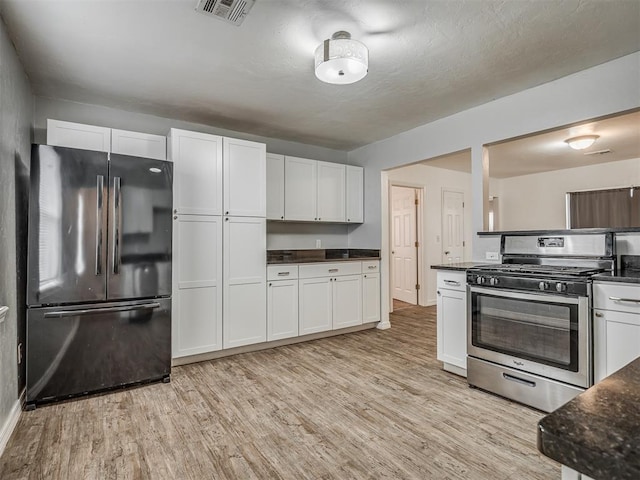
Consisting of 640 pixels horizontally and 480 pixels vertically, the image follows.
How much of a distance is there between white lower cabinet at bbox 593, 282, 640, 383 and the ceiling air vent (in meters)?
2.67

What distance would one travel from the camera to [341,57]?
6.99 ft

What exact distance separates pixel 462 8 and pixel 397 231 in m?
4.83

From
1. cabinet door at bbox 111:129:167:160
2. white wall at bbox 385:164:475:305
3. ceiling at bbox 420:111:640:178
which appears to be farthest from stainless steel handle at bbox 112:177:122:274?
white wall at bbox 385:164:475:305

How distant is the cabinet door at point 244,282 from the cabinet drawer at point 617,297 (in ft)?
9.17

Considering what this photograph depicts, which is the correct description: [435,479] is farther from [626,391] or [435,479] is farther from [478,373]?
[626,391]

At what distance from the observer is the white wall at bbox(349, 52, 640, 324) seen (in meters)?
2.57

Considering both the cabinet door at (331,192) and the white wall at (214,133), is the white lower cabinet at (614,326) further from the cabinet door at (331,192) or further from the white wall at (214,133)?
the white wall at (214,133)

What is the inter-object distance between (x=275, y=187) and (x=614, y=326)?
3363 millimetres

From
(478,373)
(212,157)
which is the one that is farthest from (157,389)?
(478,373)

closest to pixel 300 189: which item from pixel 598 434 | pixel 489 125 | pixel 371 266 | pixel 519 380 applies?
pixel 371 266

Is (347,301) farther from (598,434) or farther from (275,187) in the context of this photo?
(598,434)

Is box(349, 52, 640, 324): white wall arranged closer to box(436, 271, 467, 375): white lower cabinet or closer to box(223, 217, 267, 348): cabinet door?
box(436, 271, 467, 375): white lower cabinet

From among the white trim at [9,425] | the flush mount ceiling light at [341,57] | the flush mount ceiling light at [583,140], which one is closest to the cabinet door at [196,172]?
the flush mount ceiling light at [341,57]

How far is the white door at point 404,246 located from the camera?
6.32 m
